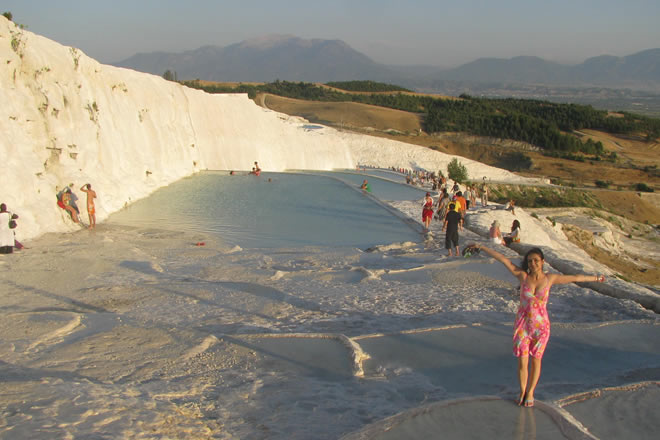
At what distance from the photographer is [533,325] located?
4.53 m

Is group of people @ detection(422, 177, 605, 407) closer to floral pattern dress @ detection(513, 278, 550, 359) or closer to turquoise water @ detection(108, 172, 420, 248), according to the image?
floral pattern dress @ detection(513, 278, 550, 359)

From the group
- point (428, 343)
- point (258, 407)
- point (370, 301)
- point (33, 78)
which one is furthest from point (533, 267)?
point (33, 78)

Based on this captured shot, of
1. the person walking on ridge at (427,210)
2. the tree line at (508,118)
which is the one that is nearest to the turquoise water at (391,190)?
the person walking on ridge at (427,210)

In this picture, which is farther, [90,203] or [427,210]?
[427,210]

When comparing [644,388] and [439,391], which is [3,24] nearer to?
[439,391]

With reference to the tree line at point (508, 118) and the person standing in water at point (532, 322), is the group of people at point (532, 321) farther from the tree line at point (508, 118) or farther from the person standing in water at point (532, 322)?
the tree line at point (508, 118)

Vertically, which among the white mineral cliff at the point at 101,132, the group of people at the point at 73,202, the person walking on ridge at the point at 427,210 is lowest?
the person walking on ridge at the point at 427,210

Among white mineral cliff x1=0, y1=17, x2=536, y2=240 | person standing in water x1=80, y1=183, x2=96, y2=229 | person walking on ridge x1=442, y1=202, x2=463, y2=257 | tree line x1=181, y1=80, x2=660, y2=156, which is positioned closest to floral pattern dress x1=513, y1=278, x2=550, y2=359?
person walking on ridge x1=442, y1=202, x2=463, y2=257

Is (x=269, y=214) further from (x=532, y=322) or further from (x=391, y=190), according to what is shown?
(x=532, y=322)

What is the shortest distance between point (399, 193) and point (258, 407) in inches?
834

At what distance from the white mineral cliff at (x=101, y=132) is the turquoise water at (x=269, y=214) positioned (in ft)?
3.82

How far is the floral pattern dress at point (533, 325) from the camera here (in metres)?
4.53

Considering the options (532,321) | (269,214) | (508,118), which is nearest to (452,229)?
(532,321)

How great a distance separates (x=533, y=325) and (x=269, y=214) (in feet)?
43.9
